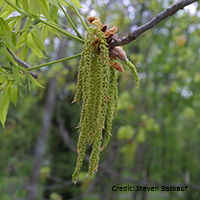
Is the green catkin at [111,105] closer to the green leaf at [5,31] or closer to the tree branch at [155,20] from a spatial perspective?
the tree branch at [155,20]

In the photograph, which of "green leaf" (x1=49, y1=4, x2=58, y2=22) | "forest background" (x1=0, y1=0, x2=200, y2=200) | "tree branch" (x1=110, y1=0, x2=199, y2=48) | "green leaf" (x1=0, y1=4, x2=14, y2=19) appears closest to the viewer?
"tree branch" (x1=110, y1=0, x2=199, y2=48)

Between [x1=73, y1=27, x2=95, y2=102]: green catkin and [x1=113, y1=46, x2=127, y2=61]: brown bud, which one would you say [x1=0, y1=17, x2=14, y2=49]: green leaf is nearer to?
[x1=73, y1=27, x2=95, y2=102]: green catkin

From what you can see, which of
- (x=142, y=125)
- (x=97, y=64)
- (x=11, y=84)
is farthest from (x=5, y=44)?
(x=142, y=125)

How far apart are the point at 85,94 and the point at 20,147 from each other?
1545cm

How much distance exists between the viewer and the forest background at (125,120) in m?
4.94

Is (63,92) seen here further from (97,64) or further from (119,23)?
(97,64)

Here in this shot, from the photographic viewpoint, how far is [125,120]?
709 cm

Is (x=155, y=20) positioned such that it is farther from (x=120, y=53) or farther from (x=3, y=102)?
(x=3, y=102)

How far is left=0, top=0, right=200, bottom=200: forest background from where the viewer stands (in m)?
4.94

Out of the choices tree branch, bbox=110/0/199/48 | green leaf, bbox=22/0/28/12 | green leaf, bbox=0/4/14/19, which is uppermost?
green leaf, bbox=0/4/14/19

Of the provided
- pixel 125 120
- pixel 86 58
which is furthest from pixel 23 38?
pixel 125 120

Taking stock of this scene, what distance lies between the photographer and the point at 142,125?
505cm

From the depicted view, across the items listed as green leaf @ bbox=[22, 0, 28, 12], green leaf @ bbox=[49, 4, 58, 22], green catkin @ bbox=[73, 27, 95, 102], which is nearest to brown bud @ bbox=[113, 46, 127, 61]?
green catkin @ bbox=[73, 27, 95, 102]

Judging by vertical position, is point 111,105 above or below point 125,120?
below
